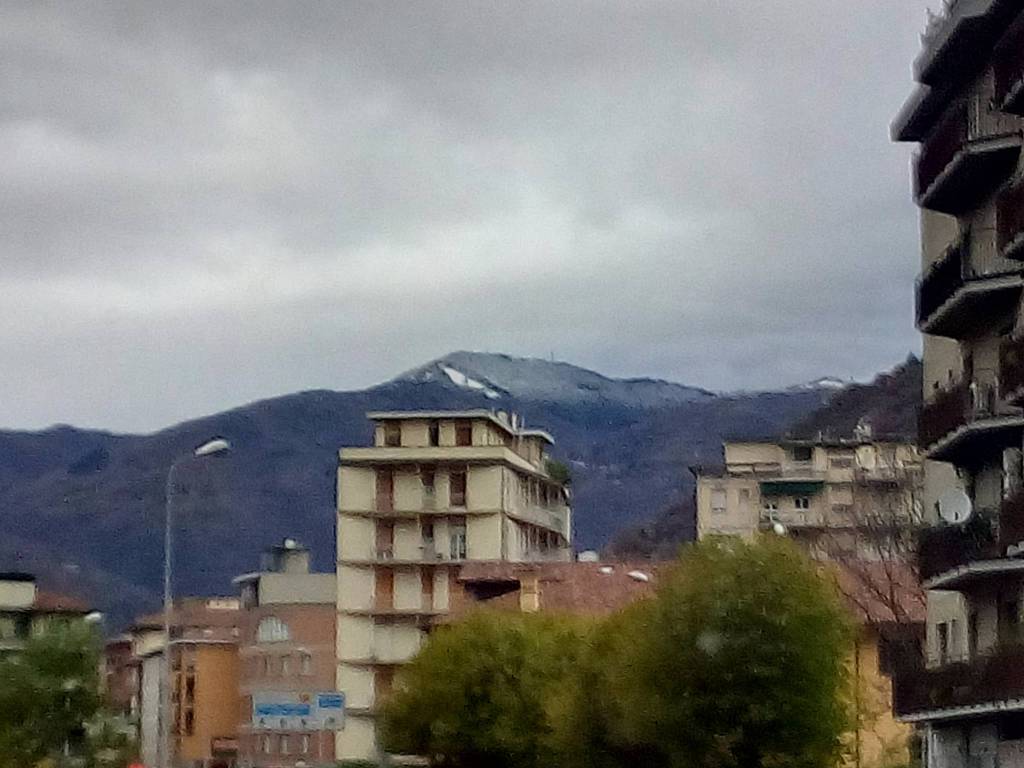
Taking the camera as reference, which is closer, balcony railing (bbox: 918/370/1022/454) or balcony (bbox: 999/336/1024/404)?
balcony (bbox: 999/336/1024/404)

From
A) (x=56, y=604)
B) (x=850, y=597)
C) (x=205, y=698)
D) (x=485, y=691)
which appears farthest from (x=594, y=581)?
(x=205, y=698)

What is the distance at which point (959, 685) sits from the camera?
135ft

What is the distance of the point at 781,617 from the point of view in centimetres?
4109

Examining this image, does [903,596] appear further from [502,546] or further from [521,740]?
[502,546]

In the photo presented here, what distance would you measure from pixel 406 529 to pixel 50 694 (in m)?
55.8

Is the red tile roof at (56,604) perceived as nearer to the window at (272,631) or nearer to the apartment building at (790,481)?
the window at (272,631)

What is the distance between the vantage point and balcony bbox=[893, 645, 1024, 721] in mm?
38625

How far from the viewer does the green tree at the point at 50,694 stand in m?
61.2

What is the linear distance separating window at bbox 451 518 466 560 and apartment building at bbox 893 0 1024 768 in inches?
2659

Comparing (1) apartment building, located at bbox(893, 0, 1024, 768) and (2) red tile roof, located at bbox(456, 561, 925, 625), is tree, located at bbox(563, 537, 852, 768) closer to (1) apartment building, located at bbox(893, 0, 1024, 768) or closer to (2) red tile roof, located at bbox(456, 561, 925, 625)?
(1) apartment building, located at bbox(893, 0, 1024, 768)

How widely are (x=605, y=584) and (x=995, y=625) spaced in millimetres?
50322

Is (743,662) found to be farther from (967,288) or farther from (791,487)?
(791,487)

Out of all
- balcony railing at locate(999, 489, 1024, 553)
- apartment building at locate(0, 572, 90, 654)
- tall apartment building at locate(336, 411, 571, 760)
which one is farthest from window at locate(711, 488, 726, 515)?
balcony railing at locate(999, 489, 1024, 553)

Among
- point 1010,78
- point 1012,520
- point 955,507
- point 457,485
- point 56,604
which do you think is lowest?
point 1012,520
